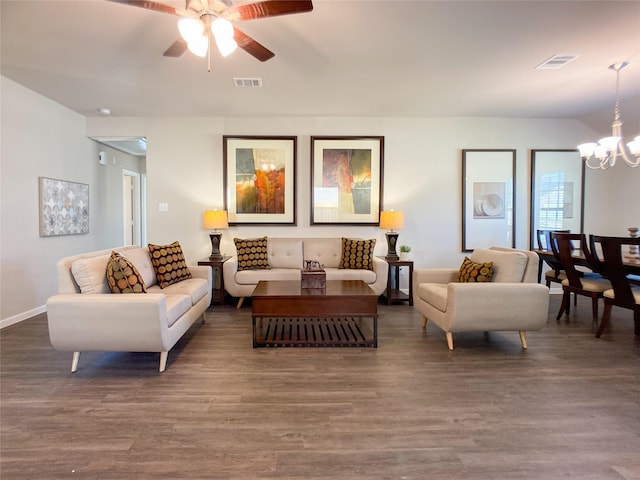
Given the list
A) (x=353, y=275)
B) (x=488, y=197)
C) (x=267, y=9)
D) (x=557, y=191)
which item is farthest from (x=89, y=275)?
(x=557, y=191)

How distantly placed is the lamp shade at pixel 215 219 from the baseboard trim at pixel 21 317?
2.19m

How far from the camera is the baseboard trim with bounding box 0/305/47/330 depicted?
3.59m

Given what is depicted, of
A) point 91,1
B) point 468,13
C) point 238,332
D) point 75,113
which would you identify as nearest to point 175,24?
point 91,1

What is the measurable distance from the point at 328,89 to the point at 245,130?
5.50 ft

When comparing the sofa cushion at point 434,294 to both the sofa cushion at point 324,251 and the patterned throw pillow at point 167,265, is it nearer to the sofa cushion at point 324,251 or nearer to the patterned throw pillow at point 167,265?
the sofa cushion at point 324,251

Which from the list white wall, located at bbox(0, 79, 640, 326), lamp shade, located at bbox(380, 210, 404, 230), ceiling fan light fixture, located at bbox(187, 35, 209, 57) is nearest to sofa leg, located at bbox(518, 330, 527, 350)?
lamp shade, located at bbox(380, 210, 404, 230)

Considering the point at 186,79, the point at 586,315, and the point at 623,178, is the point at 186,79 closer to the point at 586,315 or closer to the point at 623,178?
the point at 586,315

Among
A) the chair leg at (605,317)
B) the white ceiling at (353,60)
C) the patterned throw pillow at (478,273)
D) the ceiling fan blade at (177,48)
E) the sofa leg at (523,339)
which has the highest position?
the white ceiling at (353,60)

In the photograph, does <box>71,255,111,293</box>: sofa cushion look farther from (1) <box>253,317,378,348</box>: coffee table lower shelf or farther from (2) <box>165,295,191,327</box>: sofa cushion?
(1) <box>253,317,378,348</box>: coffee table lower shelf

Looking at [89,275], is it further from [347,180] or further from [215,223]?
[347,180]

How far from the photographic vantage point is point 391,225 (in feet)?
15.3

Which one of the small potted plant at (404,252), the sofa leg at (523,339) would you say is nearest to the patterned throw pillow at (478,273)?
the sofa leg at (523,339)

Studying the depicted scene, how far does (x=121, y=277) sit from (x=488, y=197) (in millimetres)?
4930

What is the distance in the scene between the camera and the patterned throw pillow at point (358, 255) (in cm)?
455
